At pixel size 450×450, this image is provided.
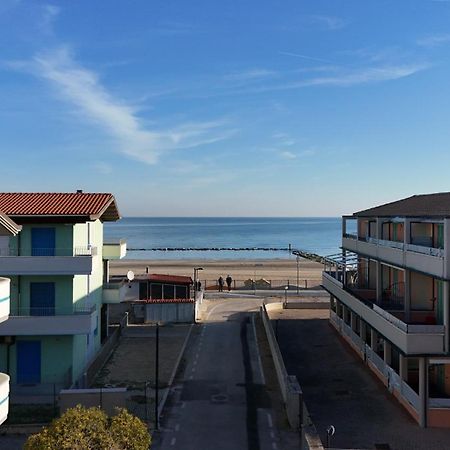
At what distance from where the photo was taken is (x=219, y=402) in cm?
2444

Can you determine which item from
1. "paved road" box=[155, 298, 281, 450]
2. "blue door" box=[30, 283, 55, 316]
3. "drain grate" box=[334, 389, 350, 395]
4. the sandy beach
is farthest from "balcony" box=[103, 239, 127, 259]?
the sandy beach

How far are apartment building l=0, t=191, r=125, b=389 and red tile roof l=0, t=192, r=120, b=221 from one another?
5 centimetres

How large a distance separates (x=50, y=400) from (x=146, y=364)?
708 centimetres

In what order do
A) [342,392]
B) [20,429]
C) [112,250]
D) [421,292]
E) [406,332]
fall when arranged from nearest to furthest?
[20,429] < [406,332] < [342,392] < [421,292] < [112,250]

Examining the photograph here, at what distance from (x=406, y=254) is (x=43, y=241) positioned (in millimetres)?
17003

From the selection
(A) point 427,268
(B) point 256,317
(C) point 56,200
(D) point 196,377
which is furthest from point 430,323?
(B) point 256,317

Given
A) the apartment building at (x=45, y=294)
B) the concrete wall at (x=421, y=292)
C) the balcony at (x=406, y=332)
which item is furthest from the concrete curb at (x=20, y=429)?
the concrete wall at (x=421, y=292)

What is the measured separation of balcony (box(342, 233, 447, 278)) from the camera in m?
21.2

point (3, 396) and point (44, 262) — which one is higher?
point (44, 262)

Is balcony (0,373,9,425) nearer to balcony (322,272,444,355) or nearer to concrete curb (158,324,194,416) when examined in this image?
concrete curb (158,324,194,416)

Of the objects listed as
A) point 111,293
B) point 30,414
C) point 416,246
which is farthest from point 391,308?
point 30,414

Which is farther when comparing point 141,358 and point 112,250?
point 112,250

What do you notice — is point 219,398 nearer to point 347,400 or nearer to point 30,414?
point 347,400

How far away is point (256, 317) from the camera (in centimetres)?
4647
